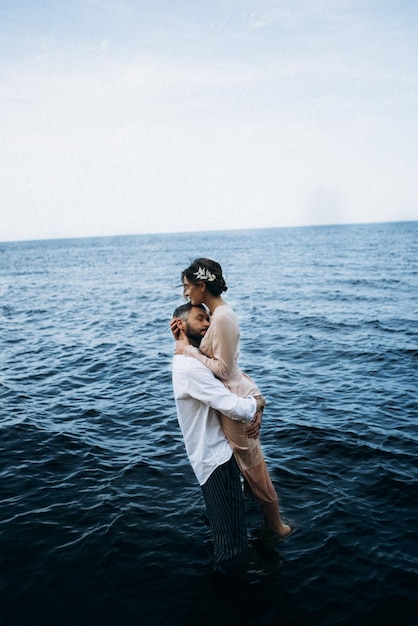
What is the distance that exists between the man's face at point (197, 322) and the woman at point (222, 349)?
0.44 ft

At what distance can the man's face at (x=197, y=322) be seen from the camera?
461 centimetres

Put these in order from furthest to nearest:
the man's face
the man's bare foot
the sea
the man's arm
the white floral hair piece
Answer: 1. the man's bare foot
2. the sea
3. the man's face
4. the white floral hair piece
5. the man's arm

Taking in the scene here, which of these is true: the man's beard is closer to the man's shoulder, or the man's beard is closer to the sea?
the man's shoulder

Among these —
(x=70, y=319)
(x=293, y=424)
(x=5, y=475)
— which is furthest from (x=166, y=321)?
(x=5, y=475)

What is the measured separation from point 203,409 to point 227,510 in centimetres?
109

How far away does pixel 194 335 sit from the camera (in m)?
4.66

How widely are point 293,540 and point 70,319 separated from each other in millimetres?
20056

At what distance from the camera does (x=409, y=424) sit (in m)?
9.08

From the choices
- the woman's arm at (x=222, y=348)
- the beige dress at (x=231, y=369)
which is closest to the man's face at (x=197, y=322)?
the beige dress at (x=231, y=369)

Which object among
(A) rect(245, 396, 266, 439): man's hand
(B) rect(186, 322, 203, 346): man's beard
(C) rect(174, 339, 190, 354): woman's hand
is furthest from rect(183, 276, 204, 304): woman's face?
(A) rect(245, 396, 266, 439): man's hand

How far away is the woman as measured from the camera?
4219 mm

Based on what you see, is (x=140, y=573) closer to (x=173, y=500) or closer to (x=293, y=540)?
(x=173, y=500)

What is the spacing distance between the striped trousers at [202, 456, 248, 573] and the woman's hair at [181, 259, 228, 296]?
173 cm

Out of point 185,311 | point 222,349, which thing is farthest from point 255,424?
point 185,311
